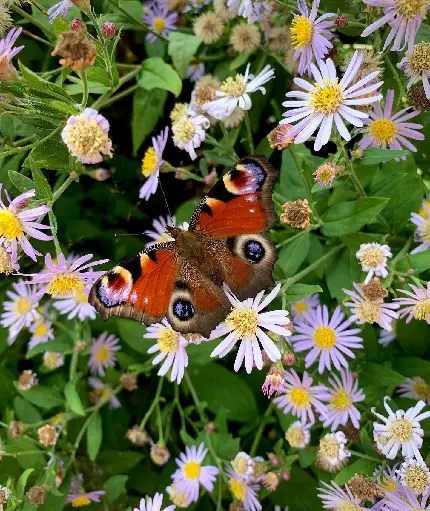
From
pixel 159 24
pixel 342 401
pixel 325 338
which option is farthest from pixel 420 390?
pixel 159 24

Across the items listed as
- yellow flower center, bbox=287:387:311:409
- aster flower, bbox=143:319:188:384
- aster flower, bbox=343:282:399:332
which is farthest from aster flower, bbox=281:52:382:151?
yellow flower center, bbox=287:387:311:409

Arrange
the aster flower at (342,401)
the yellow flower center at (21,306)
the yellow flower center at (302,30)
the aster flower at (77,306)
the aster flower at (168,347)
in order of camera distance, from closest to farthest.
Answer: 1. the yellow flower center at (302,30)
2. the aster flower at (168,347)
3. the aster flower at (342,401)
4. the aster flower at (77,306)
5. the yellow flower center at (21,306)

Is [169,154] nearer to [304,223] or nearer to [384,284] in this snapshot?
[304,223]

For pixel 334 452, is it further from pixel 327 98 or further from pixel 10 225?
pixel 10 225

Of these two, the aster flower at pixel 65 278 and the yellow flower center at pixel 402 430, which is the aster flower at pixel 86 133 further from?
the yellow flower center at pixel 402 430

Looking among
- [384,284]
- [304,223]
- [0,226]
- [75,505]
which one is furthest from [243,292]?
[75,505]

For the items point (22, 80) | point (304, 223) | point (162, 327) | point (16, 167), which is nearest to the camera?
point (22, 80)

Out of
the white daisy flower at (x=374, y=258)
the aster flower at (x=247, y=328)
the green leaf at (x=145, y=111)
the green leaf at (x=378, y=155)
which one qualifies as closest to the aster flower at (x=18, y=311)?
the green leaf at (x=145, y=111)
